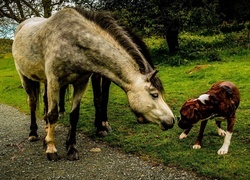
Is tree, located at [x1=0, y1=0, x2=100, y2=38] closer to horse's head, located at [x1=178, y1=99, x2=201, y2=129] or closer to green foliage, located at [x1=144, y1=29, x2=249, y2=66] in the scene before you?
green foliage, located at [x1=144, y1=29, x2=249, y2=66]

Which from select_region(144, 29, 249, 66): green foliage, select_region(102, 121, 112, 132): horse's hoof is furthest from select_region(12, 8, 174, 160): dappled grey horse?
select_region(144, 29, 249, 66): green foliage

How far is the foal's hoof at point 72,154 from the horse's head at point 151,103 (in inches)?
61.7

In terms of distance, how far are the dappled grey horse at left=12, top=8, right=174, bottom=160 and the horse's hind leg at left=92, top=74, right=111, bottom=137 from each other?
38.0 inches

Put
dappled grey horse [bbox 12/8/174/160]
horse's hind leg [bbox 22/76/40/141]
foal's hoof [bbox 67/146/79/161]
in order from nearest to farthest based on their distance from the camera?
dappled grey horse [bbox 12/8/174/160] < foal's hoof [bbox 67/146/79/161] < horse's hind leg [bbox 22/76/40/141]

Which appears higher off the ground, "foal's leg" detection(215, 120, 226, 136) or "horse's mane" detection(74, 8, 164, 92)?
"horse's mane" detection(74, 8, 164, 92)

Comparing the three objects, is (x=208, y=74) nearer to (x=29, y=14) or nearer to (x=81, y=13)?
(x=81, y=13)

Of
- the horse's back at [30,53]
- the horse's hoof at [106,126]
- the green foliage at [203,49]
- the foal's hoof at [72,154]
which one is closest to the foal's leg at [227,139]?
the foal's hoof at [72,154]

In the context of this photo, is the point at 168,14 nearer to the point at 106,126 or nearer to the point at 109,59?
the point at 106,126

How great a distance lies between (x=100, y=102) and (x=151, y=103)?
2.75 m

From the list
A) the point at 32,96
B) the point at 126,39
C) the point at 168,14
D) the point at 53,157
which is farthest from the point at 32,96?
the point at 168,14

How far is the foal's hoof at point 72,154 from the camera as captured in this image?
5.49 meters

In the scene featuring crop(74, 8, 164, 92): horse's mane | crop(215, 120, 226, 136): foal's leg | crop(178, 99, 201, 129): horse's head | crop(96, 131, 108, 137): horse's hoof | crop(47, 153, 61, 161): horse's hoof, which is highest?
crop(74, 8, 164, 92): horse's mane

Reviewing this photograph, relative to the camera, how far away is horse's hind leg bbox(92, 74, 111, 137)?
6809 millimetres

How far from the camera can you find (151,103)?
14.7 ft
